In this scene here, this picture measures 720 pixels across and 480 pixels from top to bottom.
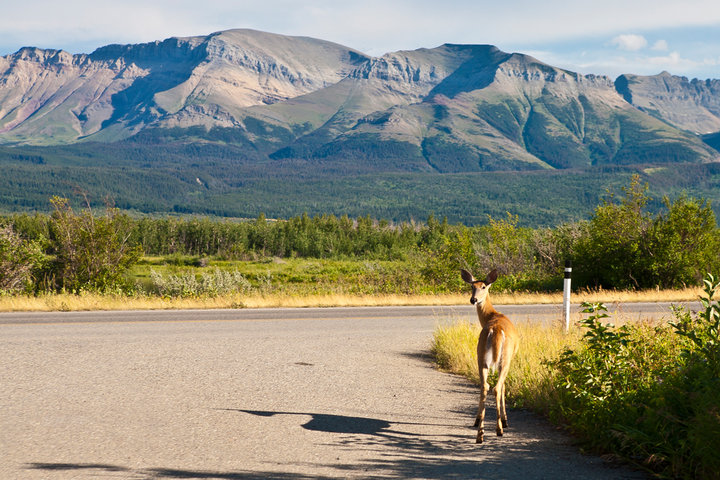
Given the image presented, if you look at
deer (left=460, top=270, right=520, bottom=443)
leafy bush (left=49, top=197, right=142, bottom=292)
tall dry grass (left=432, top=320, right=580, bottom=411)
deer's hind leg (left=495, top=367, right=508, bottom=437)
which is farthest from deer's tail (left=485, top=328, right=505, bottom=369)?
leafy bush (left=49, top=197, right=142, bottom=292)

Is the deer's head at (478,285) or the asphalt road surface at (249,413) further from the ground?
the deer's head at (478,285)

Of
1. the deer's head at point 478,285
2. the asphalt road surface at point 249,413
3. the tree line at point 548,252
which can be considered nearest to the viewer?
the asphalt road surface at point 249,413

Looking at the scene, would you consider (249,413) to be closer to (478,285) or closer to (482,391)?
(482,391)

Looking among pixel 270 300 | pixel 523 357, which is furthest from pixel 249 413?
pixel 270 300

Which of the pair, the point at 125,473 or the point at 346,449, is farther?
the point at 346,449

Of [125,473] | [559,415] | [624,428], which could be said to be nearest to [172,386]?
[125,473]

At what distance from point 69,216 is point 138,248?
2741 millimetres

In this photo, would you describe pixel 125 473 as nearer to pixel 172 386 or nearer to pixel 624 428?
pixel 172 386

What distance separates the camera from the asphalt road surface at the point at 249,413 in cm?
566

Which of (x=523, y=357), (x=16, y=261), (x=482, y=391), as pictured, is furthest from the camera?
(x=16, y=261)


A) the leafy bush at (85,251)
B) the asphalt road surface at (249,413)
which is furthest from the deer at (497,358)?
the leafy bush at (85,251)

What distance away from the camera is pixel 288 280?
55.9 meters

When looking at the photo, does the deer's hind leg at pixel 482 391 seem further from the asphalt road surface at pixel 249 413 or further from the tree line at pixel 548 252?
the tree line at pixel 548 252

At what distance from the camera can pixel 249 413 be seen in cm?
731
